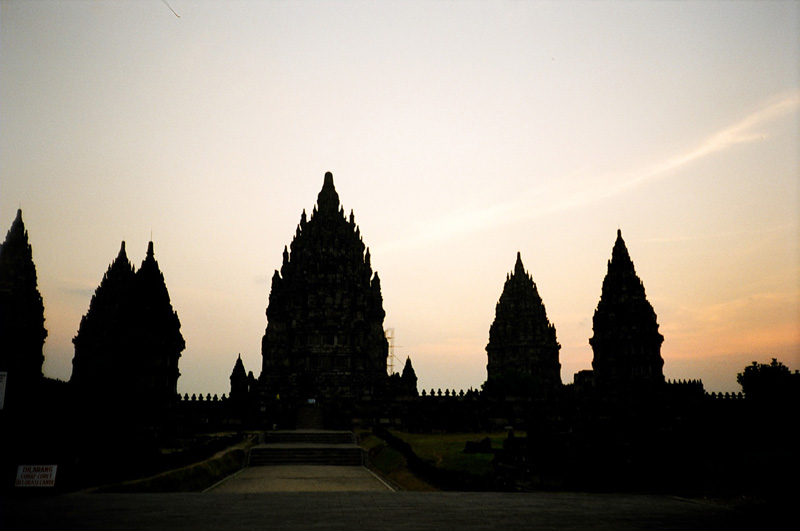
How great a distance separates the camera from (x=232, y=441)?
38938 mm

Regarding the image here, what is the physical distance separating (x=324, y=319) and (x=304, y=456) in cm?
4556

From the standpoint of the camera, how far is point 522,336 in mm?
104062

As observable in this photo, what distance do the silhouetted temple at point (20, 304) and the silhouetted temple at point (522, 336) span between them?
63.1m

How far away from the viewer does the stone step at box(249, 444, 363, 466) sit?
36469 millimetres

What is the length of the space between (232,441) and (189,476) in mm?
14888

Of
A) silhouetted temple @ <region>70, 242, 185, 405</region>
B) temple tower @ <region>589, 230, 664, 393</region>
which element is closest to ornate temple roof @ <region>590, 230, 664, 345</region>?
temple tower @ <region>589, 230, 664, 393</region>

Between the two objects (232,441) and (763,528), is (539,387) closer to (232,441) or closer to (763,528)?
(232,441)

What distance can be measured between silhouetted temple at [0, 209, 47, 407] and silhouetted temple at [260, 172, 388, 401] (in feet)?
101

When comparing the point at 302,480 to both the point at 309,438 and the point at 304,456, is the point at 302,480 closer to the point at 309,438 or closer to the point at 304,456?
the point at 304,456

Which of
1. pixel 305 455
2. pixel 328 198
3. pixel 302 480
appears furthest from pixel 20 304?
pixel 328 198

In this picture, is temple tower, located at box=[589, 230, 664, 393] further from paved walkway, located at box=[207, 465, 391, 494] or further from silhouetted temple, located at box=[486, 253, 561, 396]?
paved walkway, located at box=[207, 465, 391, 494]

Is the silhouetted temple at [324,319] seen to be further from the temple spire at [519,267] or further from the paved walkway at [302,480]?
the paved walkway at [302,480]

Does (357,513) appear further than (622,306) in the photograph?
No

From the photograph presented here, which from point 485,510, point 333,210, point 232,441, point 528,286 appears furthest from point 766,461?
point 528,286
